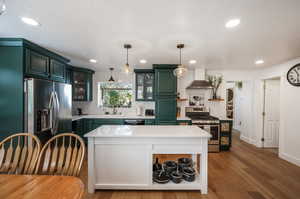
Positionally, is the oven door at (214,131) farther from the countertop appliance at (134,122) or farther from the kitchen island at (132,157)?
the kitchen island at (132,157)

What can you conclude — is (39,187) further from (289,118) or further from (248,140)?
(248,140)

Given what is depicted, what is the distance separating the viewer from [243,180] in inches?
95.2

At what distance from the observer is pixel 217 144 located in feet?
12.2

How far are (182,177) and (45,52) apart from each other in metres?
3.30

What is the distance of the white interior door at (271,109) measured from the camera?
405cm

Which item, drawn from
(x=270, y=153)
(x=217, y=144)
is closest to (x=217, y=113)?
(x=217, y=144)

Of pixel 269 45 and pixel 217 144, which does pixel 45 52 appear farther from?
pixel 217 144

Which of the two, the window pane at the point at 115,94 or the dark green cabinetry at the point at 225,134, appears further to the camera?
the window pane at the point at 115,94

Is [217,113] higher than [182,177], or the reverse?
[217,113]

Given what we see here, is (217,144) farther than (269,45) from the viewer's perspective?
Yes

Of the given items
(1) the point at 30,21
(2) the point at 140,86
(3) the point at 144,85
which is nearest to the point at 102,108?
(2) the point at 140,86

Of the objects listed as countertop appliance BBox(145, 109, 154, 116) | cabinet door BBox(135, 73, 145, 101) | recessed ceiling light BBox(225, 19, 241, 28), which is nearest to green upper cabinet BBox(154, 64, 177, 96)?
cabinet door BBox(135, 73, 145, 101)

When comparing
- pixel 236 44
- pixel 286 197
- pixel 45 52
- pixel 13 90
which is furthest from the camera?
pixel 45 52

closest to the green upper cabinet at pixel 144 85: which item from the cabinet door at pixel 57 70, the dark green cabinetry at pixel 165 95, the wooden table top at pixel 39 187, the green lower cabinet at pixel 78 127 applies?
the dark green cabinetry at pixel 165 95
